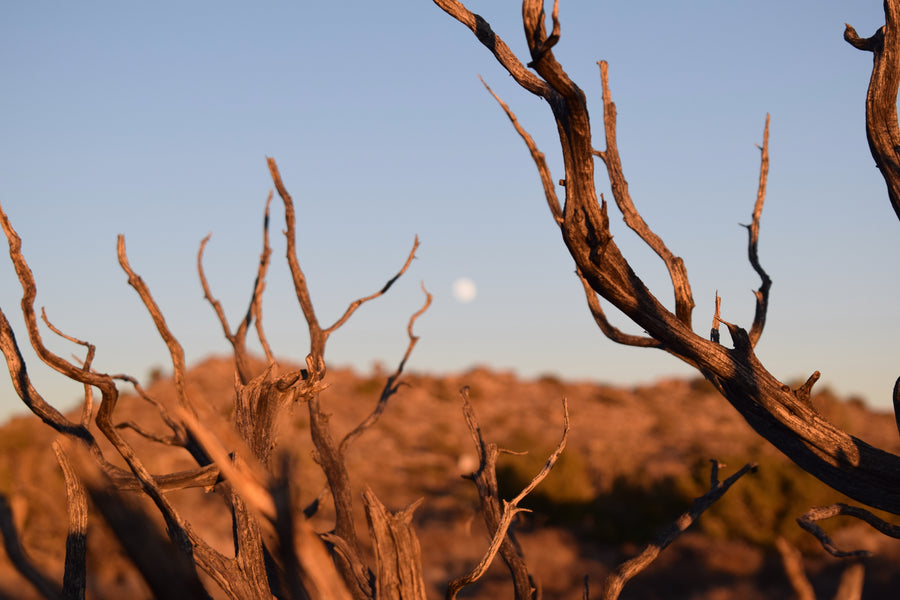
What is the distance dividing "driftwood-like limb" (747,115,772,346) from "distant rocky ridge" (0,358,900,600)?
167 cm

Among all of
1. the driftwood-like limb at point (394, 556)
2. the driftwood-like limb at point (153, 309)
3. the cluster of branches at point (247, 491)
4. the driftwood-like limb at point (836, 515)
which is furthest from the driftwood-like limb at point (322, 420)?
the driftwood-like limb at point (836, 515)

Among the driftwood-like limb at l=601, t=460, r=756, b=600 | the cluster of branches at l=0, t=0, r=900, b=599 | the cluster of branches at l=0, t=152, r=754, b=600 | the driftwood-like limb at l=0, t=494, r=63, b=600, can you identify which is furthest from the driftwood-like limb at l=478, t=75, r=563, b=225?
the driftwood-like limb at l=0, t=494, r=63, b=600

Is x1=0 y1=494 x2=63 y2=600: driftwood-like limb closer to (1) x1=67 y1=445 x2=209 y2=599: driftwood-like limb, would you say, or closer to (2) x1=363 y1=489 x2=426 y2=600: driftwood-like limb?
(2) x1=363 y1=489 x2=426 y2=600: driftwood-like limb

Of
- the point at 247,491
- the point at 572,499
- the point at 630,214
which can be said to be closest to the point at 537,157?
the point at 630,214

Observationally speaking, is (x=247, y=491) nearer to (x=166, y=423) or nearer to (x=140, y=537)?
(x=140, y=537)

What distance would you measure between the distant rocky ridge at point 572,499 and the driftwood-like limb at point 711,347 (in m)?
1.27

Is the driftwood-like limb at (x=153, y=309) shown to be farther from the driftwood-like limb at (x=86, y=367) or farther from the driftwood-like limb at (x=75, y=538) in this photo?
the driftwood-like limb at (x=75, y=538)

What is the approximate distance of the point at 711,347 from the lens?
2.96 meters

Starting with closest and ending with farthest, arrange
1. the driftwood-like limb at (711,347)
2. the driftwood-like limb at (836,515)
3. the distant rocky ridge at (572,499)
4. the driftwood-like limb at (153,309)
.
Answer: the driftwood-like limb at (711,347), the driftwood-like limb at (836,515), the driftwood-like limb at (153,309), the distant rocky ridge at (572,499)

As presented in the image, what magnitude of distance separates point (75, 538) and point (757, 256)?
3435 millimetres

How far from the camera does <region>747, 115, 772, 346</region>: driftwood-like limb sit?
3561mm

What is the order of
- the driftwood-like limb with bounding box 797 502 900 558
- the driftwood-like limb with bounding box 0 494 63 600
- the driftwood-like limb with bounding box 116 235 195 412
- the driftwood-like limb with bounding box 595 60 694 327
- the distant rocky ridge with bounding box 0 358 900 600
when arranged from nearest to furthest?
1. the driftwood-like limb with bounding box 0 494 63 600
2. the driftwood-like limb with bounding box 797 502 900 558
3. the driftwood-like limb with bounding box 595 60 694 327
4. the driftwood-like limb with bounding box 116 235 195 412
5. the distant rocky ridge with bounding box 0 358 900 600

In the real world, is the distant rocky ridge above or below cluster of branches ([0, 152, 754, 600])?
below

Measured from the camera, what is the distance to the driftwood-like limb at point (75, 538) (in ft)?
8.13
